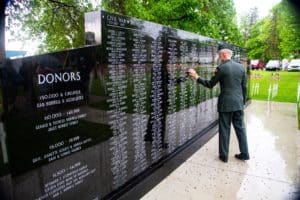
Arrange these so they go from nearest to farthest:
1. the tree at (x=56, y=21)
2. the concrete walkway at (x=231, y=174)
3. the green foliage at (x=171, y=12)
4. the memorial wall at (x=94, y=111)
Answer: the memorial wall at (x=94, y=111) → the concrete walkway at (x=231, y=174) → the tree at (x=56, y=21) → the green foliage at (x=171, y=12)

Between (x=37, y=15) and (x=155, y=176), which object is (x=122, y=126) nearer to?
(x=155, y=176)

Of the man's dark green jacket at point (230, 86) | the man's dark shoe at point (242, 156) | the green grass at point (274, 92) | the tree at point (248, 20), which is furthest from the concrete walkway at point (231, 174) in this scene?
the tree at point (248, 20)

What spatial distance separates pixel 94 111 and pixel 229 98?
2479 millimetres

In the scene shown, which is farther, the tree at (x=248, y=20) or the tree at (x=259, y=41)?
the tree at (x=248, y=20)

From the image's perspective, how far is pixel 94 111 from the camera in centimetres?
275

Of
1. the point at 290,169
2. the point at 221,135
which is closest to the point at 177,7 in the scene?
the point at 221,135

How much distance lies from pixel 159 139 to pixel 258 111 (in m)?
5.99

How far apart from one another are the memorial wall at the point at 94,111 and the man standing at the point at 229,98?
67 cm

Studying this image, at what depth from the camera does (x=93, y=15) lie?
2768mm

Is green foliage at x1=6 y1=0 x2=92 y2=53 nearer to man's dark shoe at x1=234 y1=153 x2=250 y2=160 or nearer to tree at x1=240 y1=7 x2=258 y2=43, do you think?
man's dark shoe at x1=234 y1=153 x2=250 y2=160

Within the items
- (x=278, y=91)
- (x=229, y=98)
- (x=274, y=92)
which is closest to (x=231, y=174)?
(x=229, y=98)

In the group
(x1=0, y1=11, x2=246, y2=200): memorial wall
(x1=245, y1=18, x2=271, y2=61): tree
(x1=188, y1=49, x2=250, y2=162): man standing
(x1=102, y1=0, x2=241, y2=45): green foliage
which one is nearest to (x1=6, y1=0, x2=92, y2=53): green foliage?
(x1=102, y1=0, x2=241, y2=45): green foliage

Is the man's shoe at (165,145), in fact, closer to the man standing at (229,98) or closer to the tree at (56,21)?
the man standing at (229,98)

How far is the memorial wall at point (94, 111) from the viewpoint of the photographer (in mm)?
2084
